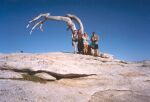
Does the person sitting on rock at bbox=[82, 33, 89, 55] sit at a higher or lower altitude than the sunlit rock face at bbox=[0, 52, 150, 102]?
higher

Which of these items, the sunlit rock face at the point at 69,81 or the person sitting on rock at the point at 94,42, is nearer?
the sunlit rock face at the point at 69,81

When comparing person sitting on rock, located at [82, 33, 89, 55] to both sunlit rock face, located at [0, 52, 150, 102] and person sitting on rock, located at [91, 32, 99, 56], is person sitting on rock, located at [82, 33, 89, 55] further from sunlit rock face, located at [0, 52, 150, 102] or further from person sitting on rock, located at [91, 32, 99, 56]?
sunlit rock face, located at [0, 52, 150, 102]

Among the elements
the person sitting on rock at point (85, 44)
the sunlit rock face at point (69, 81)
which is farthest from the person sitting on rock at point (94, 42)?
the sunlit rock face at point (69, 81)

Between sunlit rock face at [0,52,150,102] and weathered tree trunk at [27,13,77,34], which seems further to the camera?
weathered tree trunk at [27,13,77,34]

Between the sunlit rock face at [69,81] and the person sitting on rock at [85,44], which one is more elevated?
the person sitting on rock at [85,44]

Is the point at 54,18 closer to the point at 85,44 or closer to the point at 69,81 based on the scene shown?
the point at 85,44

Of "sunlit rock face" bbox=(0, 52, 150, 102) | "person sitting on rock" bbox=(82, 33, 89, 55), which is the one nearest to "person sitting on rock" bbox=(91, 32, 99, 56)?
"person sitting on rock" bbox=(82, 33, 89, 55)

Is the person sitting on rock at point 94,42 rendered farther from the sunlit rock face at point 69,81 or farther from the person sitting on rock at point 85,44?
the sunlit rock face at point 69,81

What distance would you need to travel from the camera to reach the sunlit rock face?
17.8 m

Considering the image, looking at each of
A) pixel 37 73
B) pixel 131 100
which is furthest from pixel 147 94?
pixel 37 73

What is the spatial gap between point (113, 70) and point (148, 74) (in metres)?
2.92

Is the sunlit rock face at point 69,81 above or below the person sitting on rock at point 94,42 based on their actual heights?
below

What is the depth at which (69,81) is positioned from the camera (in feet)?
69.1

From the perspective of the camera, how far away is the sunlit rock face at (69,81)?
58.3 ft
